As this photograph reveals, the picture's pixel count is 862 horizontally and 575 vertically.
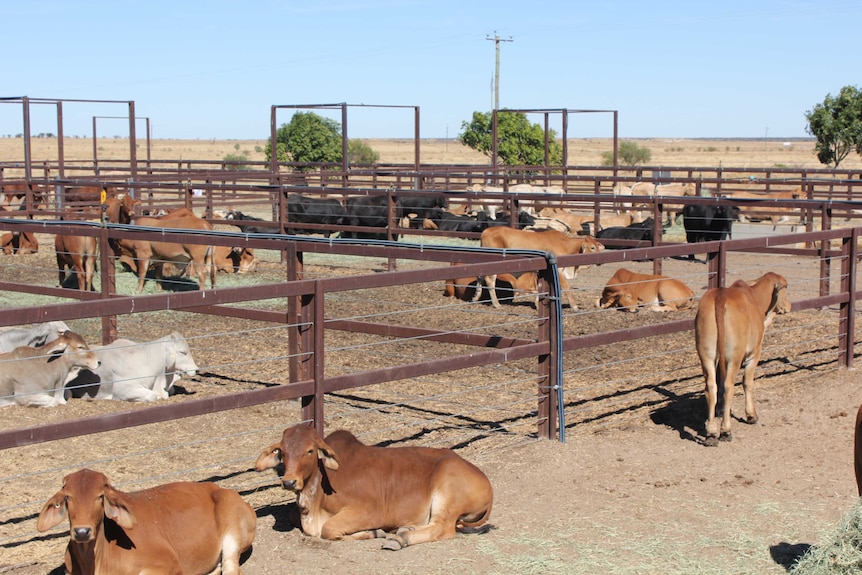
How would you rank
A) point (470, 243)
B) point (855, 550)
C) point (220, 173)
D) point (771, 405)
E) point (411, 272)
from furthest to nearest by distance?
point (220, 173)
point (470, 243)
point (771, 405)
point (411, 272)
point (855, 550)

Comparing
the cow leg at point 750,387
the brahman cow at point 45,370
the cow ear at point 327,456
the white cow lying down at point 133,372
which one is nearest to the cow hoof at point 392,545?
the cow ear at point 327,456

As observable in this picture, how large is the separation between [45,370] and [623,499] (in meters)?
4.58

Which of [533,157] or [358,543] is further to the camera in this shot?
[533,157]

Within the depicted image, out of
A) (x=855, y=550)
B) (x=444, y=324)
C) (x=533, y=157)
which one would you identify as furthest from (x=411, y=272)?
(x=533, y=157)

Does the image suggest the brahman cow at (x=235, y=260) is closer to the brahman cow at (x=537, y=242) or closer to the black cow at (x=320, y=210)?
the brahman cow at (x=537, y=242)

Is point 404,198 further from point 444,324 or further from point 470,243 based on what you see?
point 444,324

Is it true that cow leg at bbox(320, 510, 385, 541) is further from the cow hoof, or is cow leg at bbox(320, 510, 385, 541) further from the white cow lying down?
the white cow lying down

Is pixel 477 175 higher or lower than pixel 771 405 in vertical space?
higher

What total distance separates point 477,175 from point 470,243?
1.77 metres

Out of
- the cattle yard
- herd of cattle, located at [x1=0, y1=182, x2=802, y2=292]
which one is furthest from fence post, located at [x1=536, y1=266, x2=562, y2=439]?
herd of cattle, located at [x1=0, y1=182, x2=802, y2=292]

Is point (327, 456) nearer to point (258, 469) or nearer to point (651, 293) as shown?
point (258, 469)

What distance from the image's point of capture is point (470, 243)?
797 inches

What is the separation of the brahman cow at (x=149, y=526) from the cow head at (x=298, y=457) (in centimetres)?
25

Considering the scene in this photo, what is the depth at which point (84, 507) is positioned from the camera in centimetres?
389
